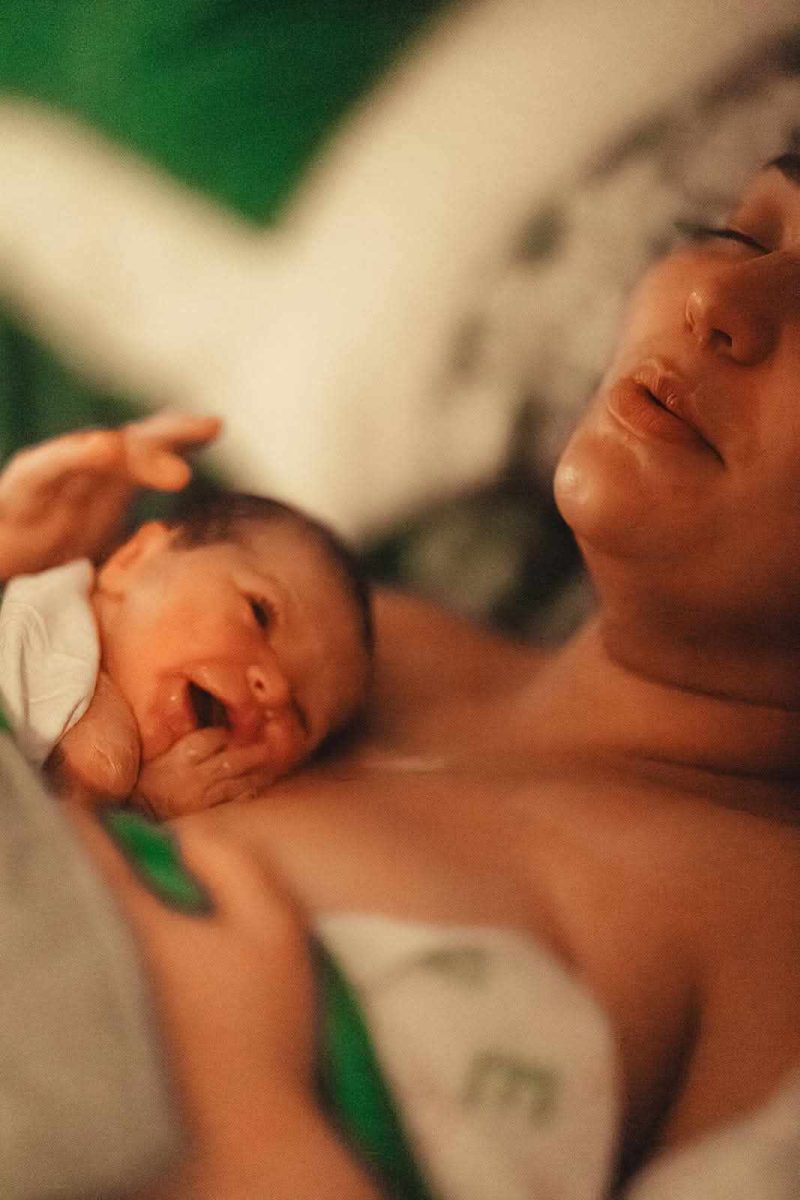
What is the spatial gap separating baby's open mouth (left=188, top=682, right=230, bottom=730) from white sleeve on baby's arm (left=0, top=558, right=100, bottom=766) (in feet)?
0.17

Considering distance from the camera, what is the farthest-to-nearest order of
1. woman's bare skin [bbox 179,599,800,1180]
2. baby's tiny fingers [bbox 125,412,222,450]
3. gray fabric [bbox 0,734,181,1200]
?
baby's tiny fingers [bbox 125,412,222,450] → woman's bare skin [bbox 179,599,800,1180] → gray fabric [bbox 0,734,181,1200]

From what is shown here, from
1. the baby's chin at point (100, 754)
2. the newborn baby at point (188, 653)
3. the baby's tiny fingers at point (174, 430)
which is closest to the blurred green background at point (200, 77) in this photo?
the baby's tiny fingers at point (174, 430)

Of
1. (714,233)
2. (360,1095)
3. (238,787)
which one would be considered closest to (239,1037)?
(360,1095)

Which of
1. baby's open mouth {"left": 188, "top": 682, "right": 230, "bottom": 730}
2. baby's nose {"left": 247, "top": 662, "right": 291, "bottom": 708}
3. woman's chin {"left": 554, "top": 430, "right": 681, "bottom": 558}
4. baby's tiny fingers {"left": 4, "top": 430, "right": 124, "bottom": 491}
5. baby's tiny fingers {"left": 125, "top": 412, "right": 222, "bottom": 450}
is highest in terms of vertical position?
woman's chin {"left": 554, "top": 430, "right": 681, "bottom": 558}

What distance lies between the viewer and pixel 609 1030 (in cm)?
52

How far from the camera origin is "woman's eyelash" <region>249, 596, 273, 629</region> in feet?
2.12

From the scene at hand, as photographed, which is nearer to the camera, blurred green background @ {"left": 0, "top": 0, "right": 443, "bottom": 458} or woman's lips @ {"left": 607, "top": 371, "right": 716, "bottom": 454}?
woman's lips @ {"left": 607, "top": 371, "right": 716, "bottom": 454}

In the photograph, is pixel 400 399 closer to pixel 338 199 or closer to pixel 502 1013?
pixel 338 199

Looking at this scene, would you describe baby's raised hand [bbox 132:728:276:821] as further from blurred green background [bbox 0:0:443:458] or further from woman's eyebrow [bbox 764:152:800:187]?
woman's eyebrow [bbox 764:152:800:187]

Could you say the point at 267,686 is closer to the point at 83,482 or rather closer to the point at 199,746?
the point at 199,746

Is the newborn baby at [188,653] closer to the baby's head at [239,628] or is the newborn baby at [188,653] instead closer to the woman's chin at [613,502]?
the baby's head at [239,628]

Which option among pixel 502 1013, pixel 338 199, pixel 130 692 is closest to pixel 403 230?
pixel 338 199

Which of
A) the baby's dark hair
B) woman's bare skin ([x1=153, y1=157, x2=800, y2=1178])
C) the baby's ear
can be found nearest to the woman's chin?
woman's bare skin ([x1=153, y1=157, x2=800, y2=1178])

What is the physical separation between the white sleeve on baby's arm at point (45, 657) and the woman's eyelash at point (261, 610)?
0.08 meters
